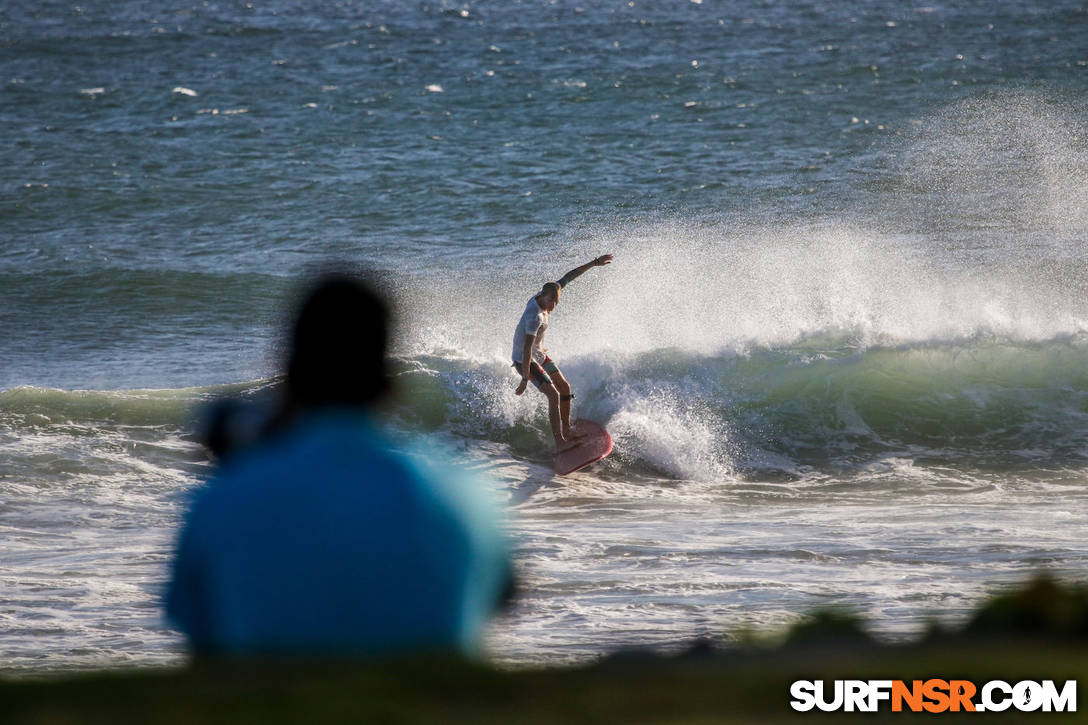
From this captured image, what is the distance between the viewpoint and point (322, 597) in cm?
186

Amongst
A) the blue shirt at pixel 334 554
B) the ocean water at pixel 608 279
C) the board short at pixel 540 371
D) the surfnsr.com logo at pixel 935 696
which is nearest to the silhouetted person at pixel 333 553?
the blue shirt at pixel 334 554

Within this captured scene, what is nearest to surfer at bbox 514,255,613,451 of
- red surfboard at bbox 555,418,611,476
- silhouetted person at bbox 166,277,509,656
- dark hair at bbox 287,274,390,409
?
red surfboard at bbox 555,418,611,476

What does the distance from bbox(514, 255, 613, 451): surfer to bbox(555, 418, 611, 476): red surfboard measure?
11cm

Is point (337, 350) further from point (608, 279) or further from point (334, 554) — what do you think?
point (608, 279)

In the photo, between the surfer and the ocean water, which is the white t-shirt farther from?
the ocean water

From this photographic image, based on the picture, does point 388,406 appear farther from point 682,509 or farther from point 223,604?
point 682,509

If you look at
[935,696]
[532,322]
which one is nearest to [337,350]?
[935,696]

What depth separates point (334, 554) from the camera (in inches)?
73.5

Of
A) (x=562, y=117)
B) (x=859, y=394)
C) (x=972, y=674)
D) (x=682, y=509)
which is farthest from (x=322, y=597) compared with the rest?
(x=562, y=117)

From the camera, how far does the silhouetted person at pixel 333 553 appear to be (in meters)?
1.86

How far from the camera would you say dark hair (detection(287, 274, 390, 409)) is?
6.68 feet

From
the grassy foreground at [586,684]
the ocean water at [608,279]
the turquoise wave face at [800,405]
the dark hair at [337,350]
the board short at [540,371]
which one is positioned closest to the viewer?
the grassy foreground at [586,684]

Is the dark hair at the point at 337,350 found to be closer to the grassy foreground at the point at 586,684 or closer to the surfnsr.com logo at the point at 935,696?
the grassy foreground at the point at 586,684

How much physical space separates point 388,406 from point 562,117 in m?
35.0
